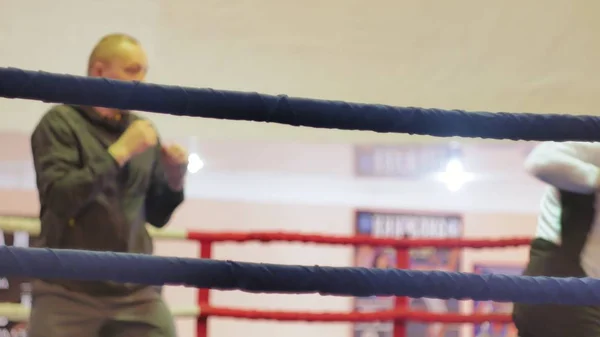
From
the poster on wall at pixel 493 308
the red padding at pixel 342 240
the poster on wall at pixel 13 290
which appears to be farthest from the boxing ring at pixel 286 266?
the poster on wall at pixel 493 308

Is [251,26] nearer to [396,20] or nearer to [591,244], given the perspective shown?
[396,20]

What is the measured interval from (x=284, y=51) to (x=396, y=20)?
265 millimetres

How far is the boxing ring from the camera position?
2.50 ft

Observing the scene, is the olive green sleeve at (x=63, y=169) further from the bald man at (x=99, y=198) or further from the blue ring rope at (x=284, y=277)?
the blue ring rope at (x=284, y=277)

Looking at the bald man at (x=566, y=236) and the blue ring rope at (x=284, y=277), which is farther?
the bald man at (x=566, y=236)

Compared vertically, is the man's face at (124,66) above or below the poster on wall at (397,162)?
below

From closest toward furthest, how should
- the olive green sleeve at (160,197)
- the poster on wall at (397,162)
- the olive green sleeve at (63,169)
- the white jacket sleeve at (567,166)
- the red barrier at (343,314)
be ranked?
1. the olive green sleeve at (63,169)
2. the white jacket sleeve at (567,166)
3. the olive green sleeve at (160,197)
4. the red barrier at (343,314)
5. the poster on wall at (397,162)

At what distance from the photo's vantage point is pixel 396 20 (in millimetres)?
1668

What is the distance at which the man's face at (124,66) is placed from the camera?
1197 mm

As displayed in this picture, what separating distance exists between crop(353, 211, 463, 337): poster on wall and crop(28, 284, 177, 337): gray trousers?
10.6ft

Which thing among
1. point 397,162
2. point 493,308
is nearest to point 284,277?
point 397,162

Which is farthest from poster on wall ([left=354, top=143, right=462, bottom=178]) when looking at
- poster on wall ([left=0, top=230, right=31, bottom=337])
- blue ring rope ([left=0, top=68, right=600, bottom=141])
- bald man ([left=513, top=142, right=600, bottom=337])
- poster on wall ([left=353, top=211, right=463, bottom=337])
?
blue ring rope ([left=0, top=68, right=600, bottom=141])

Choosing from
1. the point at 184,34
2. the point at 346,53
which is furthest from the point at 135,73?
the point at 346,53

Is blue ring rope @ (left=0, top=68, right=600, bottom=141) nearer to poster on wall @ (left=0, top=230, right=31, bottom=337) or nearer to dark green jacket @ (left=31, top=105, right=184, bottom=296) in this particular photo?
dark green jacket @ (left=31, top=105, right=184, bottom=296)
